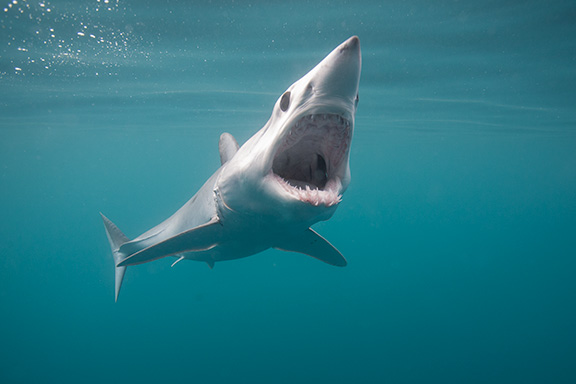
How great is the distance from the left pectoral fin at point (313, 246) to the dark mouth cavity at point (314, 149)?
0.94 m

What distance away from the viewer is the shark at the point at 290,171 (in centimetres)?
199

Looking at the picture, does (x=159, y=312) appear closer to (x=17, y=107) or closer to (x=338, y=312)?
(x=338, y=312)

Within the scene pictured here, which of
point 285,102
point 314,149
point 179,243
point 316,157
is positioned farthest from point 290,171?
point 179,243

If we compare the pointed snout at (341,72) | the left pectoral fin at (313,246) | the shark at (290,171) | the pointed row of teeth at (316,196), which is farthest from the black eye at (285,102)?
the left pectoral fin at (313,246)

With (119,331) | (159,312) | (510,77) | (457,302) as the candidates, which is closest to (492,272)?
(457,302)

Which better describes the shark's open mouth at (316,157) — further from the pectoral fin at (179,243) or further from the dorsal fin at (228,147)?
the dorsal fin at (228,147)

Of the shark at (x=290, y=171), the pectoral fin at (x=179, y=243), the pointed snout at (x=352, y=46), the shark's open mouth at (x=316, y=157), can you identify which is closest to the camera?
the pointed snout at (x=352, y=46)

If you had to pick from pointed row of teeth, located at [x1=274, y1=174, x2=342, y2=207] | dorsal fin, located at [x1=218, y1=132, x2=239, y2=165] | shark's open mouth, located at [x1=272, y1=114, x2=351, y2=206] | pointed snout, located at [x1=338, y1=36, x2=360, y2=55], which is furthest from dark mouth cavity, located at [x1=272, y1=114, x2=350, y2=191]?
dorsal fin, located at [x1=218, y1=132, x2=239, y2=165]

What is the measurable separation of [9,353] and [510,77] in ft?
83.6

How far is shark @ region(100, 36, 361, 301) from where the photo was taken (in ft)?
6.54

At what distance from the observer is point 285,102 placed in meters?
2.24

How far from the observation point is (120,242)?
6926 mm

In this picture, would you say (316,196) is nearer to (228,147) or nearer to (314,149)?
(314,149)

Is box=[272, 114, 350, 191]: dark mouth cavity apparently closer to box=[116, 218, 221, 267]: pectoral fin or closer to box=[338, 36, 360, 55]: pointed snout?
box=[338, 36, 360, 55]: pointed snout
